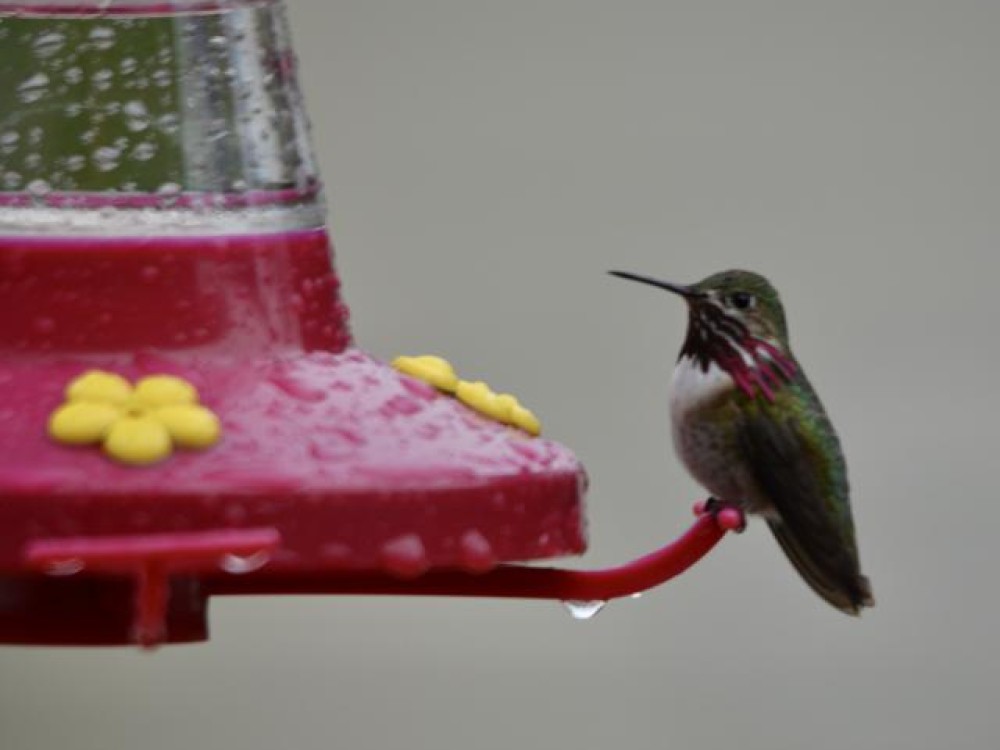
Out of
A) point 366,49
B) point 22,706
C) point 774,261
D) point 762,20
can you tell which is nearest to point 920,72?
point 762,20

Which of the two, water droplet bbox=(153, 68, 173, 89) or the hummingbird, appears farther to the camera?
the hummingbird

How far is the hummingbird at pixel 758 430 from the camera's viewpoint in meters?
4.34

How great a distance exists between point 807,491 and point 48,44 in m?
1.74

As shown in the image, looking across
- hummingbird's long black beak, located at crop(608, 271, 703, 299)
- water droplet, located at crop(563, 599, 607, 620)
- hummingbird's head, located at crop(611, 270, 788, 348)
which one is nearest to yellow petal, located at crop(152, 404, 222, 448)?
water droplet, located at crop(563, 599, 607, 620)

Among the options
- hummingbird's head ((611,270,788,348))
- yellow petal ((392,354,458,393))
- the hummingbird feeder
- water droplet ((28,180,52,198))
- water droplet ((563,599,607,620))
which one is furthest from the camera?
hummingbird's head ((611,270,788,348))

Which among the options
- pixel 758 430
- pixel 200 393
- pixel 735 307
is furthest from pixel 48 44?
pixel 758 430

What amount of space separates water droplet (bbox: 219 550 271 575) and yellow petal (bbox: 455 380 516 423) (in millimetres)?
615

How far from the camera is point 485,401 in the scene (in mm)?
3326

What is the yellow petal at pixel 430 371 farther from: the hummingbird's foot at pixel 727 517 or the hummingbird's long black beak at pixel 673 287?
the hummingbird's long black beak at pixel 673 287

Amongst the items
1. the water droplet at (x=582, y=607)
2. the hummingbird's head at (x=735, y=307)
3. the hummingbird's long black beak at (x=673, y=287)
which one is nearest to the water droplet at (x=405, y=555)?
the water droplet at (x=582, y=607)

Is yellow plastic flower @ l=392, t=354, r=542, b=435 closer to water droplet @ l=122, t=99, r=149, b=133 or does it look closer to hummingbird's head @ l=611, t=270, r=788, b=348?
water droplet @ l=122, t=99, r=149, b=133

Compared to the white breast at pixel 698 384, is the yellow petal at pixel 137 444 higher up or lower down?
higher up

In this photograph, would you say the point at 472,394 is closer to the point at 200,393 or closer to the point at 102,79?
the point at 200,393

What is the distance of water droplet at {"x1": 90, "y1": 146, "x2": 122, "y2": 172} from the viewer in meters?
3.22
